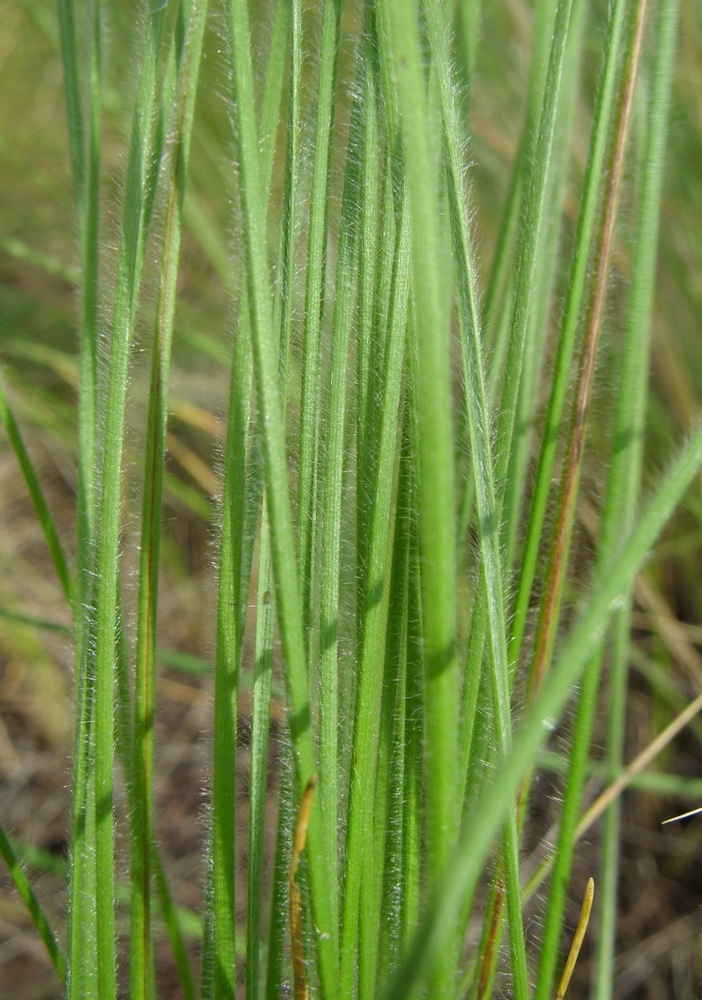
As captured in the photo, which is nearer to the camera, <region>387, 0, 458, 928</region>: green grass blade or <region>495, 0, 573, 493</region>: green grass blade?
<region>387, 0, 458, 928</region>: green grass blade

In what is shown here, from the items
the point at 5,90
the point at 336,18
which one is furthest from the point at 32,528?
the point at 336,18

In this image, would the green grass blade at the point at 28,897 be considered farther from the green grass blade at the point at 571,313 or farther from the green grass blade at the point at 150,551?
the green grass blade at the point at 571,313

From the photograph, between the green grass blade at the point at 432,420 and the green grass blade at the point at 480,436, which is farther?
the green grass blade at the point at 480,436

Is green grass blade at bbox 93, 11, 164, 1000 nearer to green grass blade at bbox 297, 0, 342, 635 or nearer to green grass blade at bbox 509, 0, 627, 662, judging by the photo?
green grass blade at bbox 297, 0, 342, 635

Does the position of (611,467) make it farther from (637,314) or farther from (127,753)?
(127,753)


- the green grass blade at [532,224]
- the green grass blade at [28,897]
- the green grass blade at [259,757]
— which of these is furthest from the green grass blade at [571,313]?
the green grass blade at [28,897]

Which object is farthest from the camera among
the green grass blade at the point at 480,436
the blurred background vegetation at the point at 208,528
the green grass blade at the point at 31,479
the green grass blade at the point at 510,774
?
the blurred background vegetation at the point at 208,528

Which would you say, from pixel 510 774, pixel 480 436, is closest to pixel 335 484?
pixel 480 436

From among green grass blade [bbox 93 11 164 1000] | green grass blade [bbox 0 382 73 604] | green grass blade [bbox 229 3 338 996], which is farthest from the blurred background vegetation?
green grass blade [bbox 229 3 338 996]
